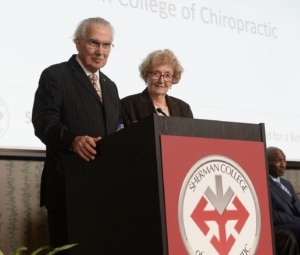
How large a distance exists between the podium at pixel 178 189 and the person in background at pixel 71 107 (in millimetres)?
320

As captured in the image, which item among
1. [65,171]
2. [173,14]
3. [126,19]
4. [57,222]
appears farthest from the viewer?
[173,14]

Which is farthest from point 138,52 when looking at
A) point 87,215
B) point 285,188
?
point 87,215

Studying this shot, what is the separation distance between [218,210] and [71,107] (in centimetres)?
69

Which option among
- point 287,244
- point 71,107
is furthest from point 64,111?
point 287,244

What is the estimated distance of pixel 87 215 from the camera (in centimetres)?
163

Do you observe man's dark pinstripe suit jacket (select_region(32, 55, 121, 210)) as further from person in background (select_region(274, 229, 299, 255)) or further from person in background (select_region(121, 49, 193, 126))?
person in background (select_region(274, 229, 299, 255))

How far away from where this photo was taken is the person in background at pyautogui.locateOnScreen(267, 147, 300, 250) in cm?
335

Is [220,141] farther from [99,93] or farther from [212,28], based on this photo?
[212,28]

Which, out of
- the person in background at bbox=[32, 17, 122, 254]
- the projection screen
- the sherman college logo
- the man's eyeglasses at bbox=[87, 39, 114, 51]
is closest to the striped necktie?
the person in background at bbox=[32, 17, 122, 254]

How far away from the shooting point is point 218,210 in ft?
4.52

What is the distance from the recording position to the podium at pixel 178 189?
1.32 meters

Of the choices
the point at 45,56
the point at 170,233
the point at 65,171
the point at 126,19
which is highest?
the point at 126,19

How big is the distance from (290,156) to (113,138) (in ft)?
8.49

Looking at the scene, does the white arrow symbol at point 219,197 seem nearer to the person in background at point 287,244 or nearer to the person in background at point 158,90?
the person in background at point 158,90
